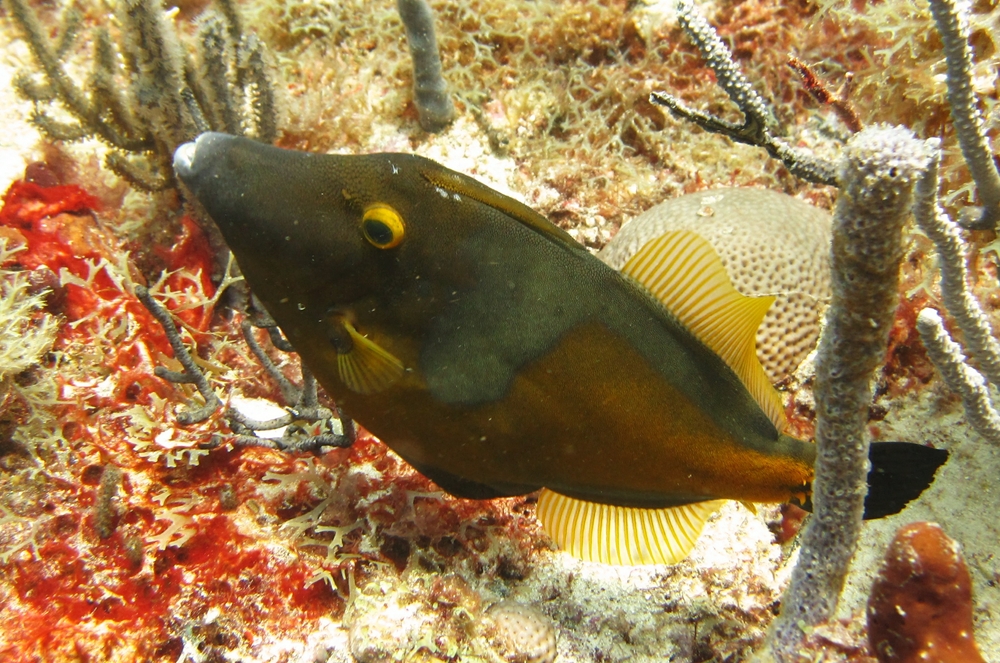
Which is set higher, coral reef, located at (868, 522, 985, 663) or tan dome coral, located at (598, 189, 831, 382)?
tan dome coral, located at (598, 189, 831, 382)

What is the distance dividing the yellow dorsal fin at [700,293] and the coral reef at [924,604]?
1008mm

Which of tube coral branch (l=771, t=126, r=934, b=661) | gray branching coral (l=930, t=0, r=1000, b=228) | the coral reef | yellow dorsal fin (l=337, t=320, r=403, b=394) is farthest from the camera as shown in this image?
gray branching coral (l=930, t=0, r=1000, b=228)

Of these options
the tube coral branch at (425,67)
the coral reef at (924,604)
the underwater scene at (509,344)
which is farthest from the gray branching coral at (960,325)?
the tube coral branch at (425,67)

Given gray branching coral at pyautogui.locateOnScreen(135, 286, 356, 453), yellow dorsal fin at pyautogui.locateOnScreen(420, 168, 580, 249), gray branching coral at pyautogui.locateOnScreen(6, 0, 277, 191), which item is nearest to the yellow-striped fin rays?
yellow dorsal fin at pyautogui.locateOnScreen(420, 168, 580, 249)

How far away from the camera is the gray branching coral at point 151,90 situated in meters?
3.44

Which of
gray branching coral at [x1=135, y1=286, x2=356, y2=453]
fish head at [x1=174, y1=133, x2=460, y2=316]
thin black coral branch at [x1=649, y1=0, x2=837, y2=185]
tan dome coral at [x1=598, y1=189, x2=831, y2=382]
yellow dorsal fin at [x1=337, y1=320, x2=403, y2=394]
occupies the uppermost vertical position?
thin black coral branch at [x1=649, y1=0, x2=837, y2=185]

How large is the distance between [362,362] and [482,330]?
440mm

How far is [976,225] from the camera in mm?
3238

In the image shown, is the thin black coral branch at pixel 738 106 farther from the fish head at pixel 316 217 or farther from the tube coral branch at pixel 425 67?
the tube coral branch at pixel 425 67

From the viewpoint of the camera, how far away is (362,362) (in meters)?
2.01

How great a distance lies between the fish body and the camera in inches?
74.5

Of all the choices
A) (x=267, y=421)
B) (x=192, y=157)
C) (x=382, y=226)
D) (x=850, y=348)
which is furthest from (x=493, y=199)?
(x=267, y=421)

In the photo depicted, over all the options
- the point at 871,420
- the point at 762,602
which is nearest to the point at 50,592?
the point at 762,602

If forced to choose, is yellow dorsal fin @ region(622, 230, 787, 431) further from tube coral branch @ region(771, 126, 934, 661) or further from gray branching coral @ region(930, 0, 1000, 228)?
gray branching coral @ region(930, 0, 1000, 228)
